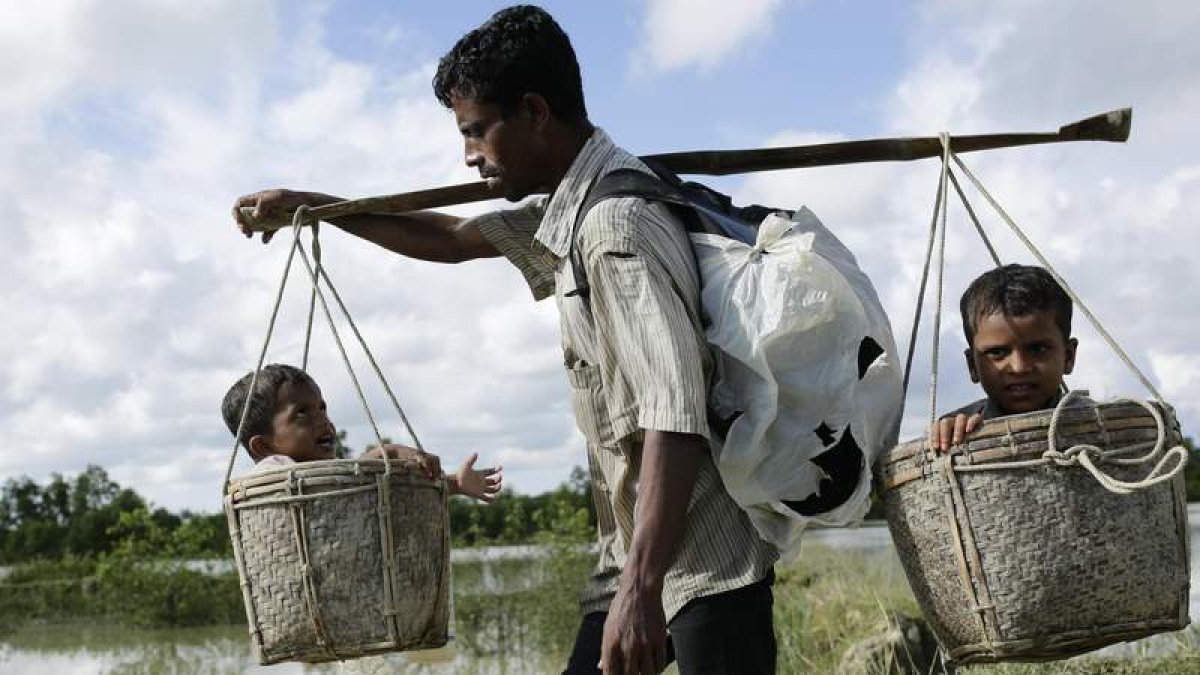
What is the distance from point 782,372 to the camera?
211 cm

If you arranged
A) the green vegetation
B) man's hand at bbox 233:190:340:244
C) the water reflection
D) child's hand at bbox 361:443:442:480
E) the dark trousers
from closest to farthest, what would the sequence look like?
the dark trousers < child's hand at bbox 361:443:442:480 < man's hand at bbox 233:190:340:244 < the green vegetation < the water reflection

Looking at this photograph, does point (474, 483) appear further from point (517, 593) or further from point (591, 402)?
point (517, 593)

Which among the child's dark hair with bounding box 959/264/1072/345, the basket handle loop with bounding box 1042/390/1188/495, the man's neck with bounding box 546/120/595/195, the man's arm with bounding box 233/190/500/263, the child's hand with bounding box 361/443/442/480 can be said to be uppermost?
the man's arm with bounding box 233/190/500/263

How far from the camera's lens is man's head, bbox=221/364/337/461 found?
10.6 feet

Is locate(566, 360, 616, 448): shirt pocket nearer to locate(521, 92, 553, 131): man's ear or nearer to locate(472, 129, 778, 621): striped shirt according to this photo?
locate(472, 129, 778, 621): striped shirt

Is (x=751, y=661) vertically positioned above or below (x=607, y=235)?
below

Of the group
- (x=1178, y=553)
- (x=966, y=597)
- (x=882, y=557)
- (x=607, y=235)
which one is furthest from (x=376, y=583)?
(x=882, y=557)

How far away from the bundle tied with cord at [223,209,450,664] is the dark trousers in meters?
0.65

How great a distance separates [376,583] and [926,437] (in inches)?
40.3

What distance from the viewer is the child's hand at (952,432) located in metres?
2.17

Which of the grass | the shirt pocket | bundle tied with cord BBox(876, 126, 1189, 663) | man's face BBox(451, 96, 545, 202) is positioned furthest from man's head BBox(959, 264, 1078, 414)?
the grass

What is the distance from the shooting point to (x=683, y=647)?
2125 mm

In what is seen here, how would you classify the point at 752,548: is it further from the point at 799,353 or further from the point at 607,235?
the point at 607,235

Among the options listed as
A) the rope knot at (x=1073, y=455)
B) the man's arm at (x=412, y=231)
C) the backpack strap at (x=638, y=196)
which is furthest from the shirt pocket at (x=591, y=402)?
the man's arm at (x=412, y=231)
